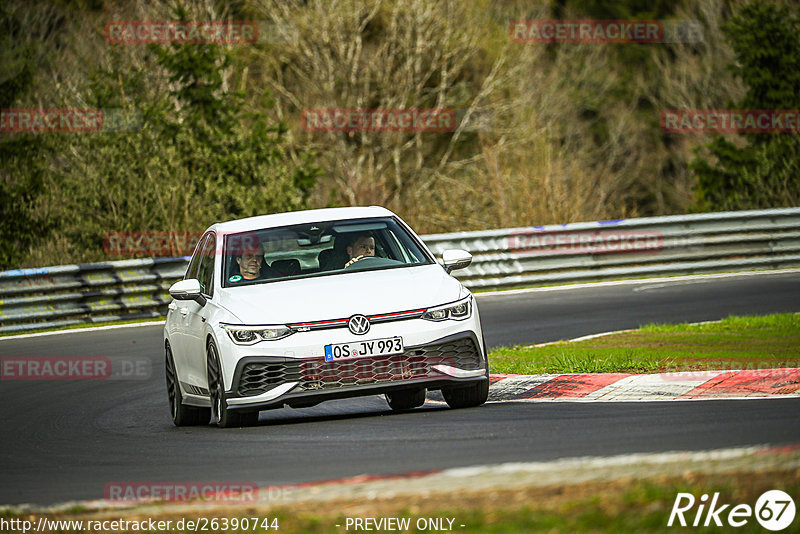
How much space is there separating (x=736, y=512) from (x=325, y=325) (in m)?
4.55

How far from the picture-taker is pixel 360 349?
29.9 ft

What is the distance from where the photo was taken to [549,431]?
7.89 m

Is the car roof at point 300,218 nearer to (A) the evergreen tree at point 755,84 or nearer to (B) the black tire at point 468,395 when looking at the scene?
(B) the black tire at point 468,395

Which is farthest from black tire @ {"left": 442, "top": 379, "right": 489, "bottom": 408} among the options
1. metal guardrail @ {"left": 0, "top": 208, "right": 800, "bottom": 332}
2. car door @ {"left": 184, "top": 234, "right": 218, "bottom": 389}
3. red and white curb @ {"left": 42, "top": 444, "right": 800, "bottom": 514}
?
metal guardrail @ {"left": 0, "top": 208, "right": 800, "bottom": 332}

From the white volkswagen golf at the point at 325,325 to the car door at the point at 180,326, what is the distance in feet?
0.61

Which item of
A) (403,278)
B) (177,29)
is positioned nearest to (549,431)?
(403,278)

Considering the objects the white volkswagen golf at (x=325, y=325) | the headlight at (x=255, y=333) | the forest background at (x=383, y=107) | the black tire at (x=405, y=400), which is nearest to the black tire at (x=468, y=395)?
the white volkswagen golf at (x=325, y=325)

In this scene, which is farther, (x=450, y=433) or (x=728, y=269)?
(x=728, y=269)

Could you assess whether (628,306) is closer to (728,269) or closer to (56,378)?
(728,269)

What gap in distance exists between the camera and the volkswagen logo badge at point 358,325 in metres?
9.13

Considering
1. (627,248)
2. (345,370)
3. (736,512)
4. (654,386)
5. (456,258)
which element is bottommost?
(627,248)

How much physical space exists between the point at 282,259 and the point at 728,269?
1527 cm

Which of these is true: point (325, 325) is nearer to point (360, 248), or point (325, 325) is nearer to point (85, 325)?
point (360, 248)

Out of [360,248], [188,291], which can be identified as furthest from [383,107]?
[188,291]
